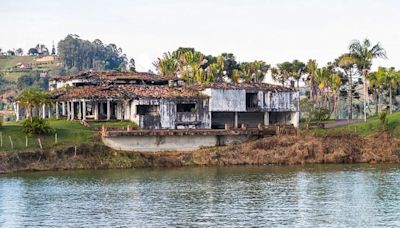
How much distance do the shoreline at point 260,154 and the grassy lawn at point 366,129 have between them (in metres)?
1.56

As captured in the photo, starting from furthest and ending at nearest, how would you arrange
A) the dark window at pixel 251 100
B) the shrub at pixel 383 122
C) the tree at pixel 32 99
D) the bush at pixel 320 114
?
1. the bush at pixel 320 114
2. the dark window at pixel 251 100
3. the tree at pixel 32 99
4. the shrub at pixel 383 122

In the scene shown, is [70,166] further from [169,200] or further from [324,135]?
[324,135]

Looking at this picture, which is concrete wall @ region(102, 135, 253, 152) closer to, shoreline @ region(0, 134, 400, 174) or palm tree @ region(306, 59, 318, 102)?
shoreline @ region(0, 134, 400, 174)

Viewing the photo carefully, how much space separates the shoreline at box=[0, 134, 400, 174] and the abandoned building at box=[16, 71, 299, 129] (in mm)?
8032

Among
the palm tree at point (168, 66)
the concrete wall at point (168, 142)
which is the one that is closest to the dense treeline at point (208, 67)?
the palm tree at point (168, 66)

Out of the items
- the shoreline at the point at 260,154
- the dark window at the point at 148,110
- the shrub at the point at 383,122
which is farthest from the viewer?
the dark window at the point at 148,110

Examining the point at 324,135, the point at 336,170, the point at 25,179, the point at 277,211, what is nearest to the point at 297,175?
the point at 336,170

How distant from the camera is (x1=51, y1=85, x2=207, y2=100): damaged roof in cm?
8844

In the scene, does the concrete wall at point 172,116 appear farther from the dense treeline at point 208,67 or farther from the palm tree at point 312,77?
the palm tree at point 312,77

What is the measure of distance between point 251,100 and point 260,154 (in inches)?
583

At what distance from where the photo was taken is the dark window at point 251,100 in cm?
9221

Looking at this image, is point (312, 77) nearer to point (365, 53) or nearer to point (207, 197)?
point (365, 53)

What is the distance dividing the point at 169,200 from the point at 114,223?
30.5 ft

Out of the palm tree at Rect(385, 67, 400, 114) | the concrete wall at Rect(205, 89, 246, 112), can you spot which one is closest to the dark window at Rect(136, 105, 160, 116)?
the concrete wall at Rect(205, 89, 246, 112)
